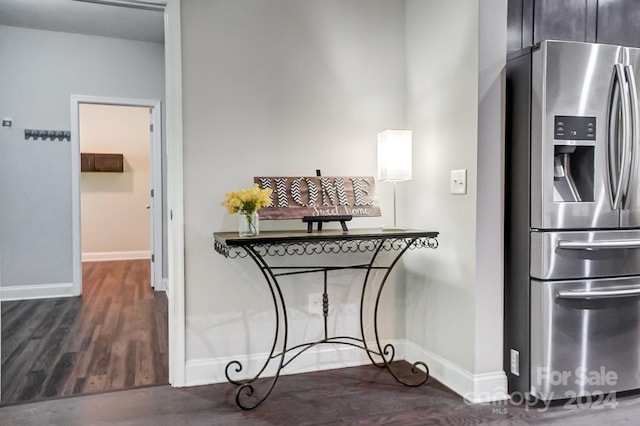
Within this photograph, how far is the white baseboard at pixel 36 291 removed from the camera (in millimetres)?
4539

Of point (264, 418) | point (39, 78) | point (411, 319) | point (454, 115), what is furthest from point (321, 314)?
point (39, 78)

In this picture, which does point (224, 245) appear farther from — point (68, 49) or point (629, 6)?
point (68, 49)

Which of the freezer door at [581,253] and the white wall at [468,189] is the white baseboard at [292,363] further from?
the freezer door at [581,253]

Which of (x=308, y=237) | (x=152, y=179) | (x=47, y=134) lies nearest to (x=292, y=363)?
(x=308, y=237)

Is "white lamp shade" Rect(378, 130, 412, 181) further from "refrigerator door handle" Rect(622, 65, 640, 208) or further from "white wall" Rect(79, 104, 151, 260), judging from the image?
"white wall" Rect(79, 104, 151, 260)

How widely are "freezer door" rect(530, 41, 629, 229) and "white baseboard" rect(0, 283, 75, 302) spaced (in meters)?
4.55

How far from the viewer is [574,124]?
211 cm

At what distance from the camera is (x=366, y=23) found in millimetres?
2754

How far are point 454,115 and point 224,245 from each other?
136 cm

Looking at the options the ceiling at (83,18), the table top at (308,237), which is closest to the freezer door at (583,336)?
the table top at (308,237)

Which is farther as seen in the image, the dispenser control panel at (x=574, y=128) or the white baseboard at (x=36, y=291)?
the white baseboard at (x=36, y=291)

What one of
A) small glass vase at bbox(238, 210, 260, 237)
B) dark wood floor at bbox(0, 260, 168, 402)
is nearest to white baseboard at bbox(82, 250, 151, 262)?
dark wood floor at bbox(0, 260, 168, 402)

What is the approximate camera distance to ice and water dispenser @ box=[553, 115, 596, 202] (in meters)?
2.10

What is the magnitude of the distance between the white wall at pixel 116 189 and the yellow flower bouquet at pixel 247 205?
18.4 feet
